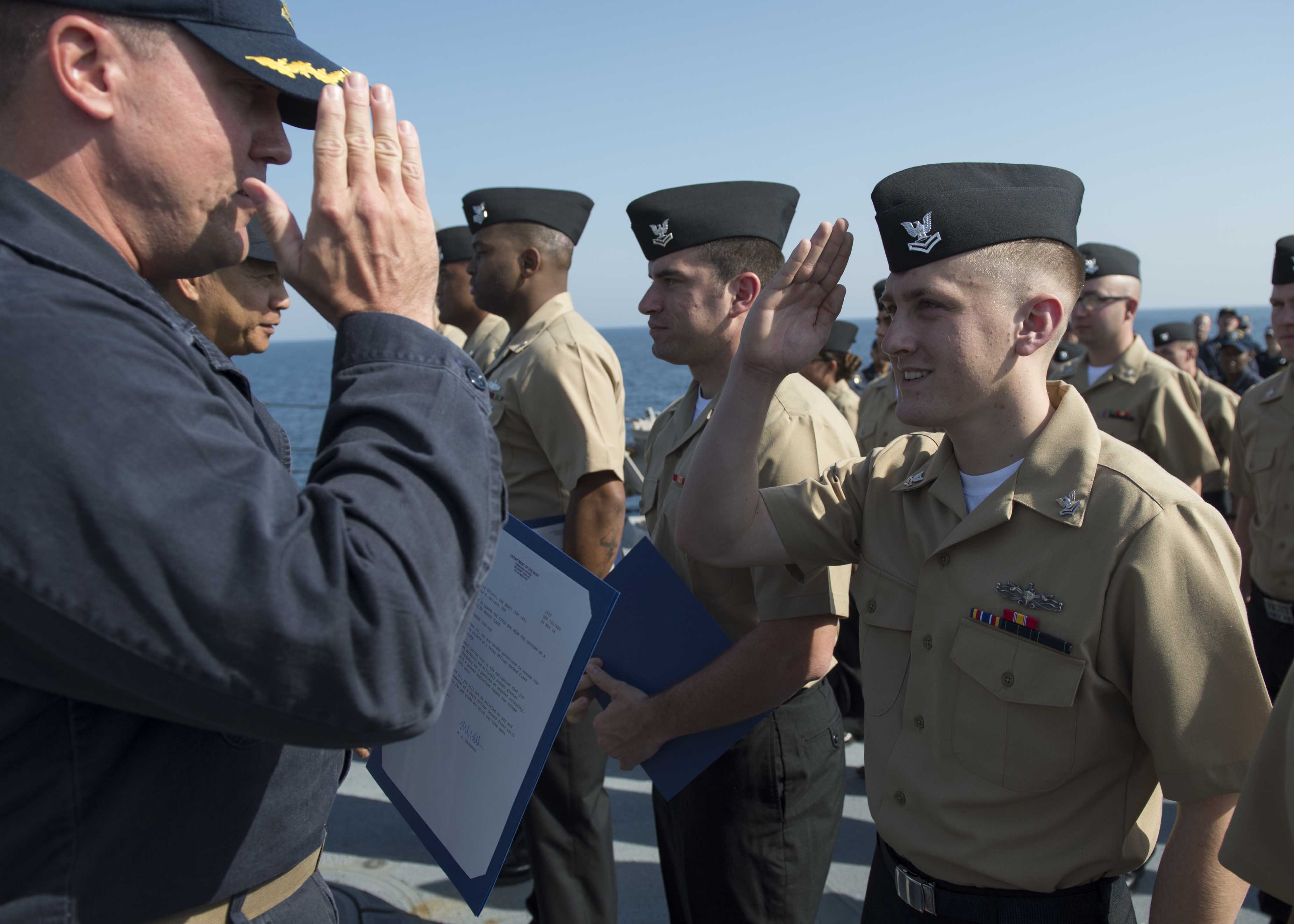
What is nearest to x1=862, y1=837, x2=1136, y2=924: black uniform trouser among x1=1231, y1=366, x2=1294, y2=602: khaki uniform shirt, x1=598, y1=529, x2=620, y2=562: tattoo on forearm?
x1=598, y1=529, x2=620, y2=562: tattoo on forearm

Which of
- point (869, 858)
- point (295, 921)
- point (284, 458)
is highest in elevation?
point (284, 458)

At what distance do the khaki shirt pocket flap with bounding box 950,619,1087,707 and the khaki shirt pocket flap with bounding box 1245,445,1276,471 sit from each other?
3506 millimetres

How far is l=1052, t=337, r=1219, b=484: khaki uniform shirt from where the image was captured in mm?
5301

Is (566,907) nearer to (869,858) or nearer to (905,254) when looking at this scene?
(869,858)

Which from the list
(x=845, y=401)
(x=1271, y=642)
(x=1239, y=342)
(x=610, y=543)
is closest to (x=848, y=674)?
(x=1271, y=642)

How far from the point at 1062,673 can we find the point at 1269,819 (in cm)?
35

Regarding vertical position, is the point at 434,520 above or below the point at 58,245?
below

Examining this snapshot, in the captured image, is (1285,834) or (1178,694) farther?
(1178,694)

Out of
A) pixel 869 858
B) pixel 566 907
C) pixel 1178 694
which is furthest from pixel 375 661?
pixel 869 858

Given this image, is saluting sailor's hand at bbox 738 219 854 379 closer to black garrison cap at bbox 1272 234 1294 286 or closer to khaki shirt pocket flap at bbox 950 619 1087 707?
khaki shirt pocket flap at bbox 950 619 1087 707

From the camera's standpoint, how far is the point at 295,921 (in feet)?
4.11

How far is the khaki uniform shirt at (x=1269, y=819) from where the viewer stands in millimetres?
1301

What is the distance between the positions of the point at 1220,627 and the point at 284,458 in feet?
4.95

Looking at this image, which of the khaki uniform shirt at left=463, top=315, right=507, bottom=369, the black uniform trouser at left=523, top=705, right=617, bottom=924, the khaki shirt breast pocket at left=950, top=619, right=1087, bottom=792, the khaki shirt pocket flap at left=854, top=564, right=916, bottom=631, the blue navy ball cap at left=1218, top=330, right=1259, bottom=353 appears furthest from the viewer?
the blue navy ball cap at left=1218, top=330, right=1259, bottom=353
